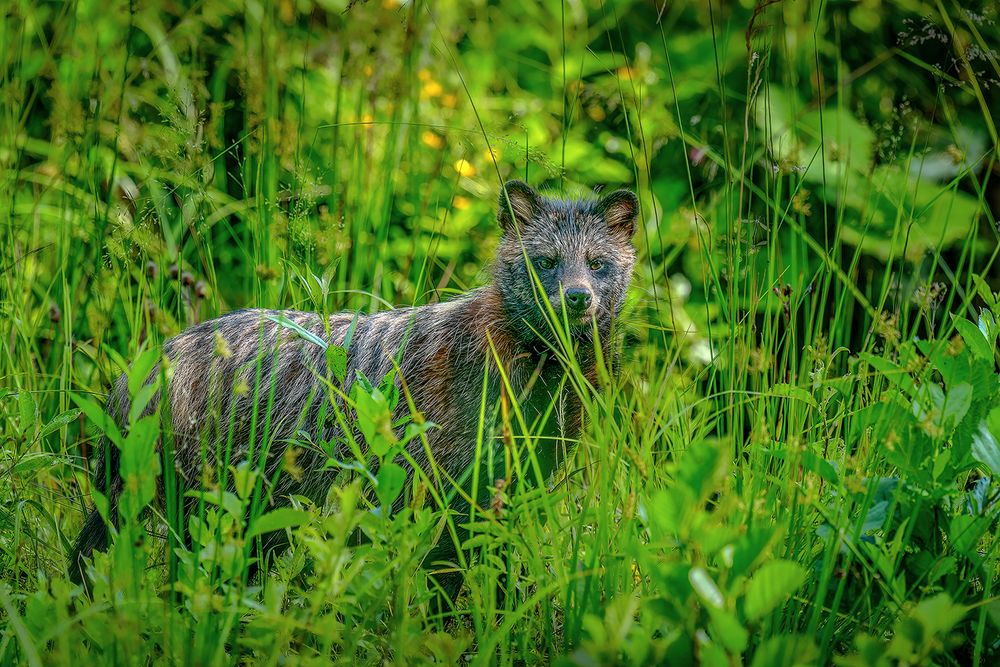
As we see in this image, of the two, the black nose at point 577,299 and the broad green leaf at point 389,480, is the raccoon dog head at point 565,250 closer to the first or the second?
the black nose at point 577,299

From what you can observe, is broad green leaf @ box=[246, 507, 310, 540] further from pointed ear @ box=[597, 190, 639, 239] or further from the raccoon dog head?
pointed ear @ box=[597, 190, 639, 239]

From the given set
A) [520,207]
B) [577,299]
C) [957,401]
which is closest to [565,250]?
[520,207]

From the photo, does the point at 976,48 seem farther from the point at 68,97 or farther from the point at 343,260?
the point at 68,97

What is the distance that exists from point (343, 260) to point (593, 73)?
8.55 ft

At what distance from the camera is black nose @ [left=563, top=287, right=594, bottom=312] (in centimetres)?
354

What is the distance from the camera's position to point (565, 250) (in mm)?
3943

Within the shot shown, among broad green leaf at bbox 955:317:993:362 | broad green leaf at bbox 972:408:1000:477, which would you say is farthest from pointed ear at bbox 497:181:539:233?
broad green leaf at bbox 972:408:1000:477

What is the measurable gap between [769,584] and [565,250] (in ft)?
7.16

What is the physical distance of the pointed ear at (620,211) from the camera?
13.3 ft

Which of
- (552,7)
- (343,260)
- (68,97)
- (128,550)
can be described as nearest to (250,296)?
(343,260)

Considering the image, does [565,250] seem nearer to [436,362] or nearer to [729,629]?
[436,362]

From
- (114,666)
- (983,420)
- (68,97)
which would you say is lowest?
(114,666)

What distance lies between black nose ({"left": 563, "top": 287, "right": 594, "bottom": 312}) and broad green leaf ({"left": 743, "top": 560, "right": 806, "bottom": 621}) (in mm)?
1699

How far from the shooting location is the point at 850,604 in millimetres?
2660
